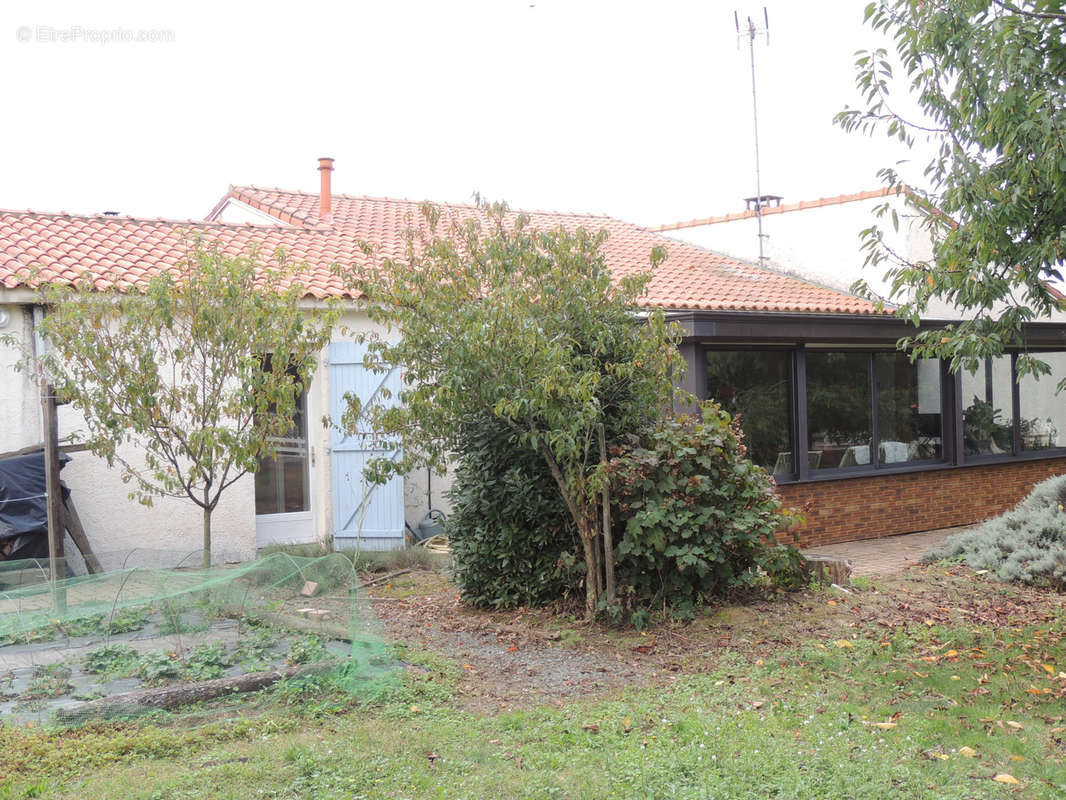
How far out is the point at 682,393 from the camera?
7.87m

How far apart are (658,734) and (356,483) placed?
22.8ft

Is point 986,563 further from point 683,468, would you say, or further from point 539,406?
point 539,406

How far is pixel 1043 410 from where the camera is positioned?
50.2ft

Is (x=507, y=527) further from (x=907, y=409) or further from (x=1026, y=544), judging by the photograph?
(x=907, y=409)

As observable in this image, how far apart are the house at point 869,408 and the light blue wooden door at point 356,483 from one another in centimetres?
362

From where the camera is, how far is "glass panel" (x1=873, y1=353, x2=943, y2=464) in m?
13.1

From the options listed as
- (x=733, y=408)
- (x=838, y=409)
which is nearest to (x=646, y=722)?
(x=733, y=408)

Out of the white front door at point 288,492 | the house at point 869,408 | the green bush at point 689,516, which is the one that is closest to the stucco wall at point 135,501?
Result: the white front door at point 288,492

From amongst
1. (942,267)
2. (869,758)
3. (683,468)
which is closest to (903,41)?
(942,267)

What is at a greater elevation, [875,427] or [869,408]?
[869,408]

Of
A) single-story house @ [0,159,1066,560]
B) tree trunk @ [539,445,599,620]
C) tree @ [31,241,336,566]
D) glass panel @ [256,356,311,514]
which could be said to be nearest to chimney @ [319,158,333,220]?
single-story house @ [0,159,1066,560]

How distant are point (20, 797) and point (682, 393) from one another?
511cm

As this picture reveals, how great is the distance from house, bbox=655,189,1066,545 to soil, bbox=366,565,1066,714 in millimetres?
2989

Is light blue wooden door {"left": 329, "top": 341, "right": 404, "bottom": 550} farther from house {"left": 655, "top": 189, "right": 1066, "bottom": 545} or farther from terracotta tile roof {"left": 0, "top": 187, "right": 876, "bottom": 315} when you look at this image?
house {"left": 655, "top": 189, "right": 1066, "bottom": 545}
